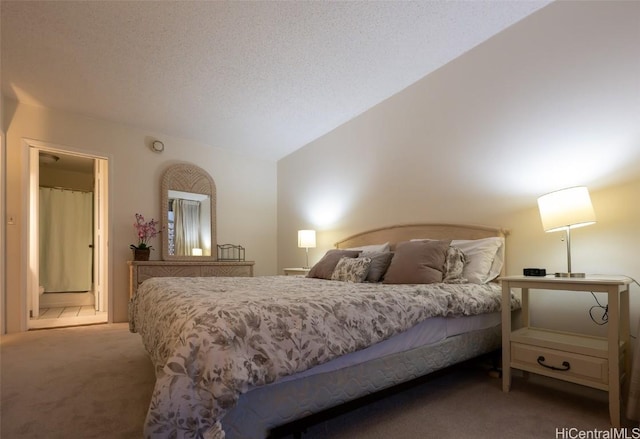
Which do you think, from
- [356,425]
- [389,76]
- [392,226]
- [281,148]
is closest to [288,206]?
[281,148]

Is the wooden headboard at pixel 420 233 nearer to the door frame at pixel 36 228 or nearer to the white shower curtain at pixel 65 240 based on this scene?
the door frame at pixel 36 228

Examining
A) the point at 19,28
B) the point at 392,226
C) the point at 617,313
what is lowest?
the point at 617,313

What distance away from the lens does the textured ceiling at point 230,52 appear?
2254 mm

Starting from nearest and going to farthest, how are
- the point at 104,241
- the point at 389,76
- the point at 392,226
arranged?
1. the point at 389,76
2. the point at 392,226
3. the point at 104,241

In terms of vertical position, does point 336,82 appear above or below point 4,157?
above

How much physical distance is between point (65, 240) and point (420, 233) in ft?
20.4

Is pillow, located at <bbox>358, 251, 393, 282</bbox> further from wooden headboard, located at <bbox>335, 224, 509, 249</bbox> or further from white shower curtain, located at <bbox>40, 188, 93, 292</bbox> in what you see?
white shower curtain, located at <bbox>40, 188, 93, 292</bbox>

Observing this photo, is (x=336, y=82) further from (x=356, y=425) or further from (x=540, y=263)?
(x=356, y=425)

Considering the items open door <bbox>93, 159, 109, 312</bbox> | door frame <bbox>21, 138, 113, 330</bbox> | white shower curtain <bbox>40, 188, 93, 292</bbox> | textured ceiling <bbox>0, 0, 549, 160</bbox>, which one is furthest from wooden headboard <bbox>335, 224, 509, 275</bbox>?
white shower curtain <bbox>40, 188, 93, 292</bbox>

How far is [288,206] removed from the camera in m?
5.16

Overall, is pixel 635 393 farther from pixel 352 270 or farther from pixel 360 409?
pixel 352 270

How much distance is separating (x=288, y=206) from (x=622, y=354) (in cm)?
416

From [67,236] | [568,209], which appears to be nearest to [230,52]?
[568,209]

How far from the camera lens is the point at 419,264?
2.32 metres
